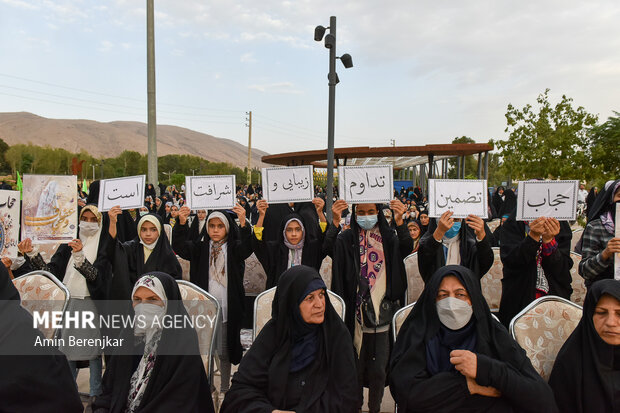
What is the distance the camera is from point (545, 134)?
53.0ft

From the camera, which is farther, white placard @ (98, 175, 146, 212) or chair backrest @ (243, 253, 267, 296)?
chair backrest @ (243, 253, 267, 296)

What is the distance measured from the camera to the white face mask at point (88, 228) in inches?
130

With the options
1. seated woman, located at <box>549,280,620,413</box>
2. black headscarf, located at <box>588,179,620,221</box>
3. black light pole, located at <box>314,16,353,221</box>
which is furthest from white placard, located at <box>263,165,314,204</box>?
black light pole, located at <box>314,16,353,221</box>

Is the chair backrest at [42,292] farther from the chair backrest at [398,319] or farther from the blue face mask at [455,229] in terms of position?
the blue face mask at [455,229]

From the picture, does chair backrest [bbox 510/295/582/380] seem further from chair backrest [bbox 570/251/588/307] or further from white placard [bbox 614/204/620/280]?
chair backrest [bbox 570/251/588/307]

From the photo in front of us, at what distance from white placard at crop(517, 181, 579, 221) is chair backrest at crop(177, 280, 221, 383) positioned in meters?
2.18

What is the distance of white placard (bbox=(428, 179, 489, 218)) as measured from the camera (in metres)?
2.91

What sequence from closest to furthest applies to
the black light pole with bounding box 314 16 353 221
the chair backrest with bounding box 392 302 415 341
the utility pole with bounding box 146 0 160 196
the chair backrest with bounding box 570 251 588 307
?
the chair backrest with bounding box 392 302 415 341 → the chair backrest with bounding box 570 251 588 307 → the black light pole with bounding box 314 16 353 221 → the utility pole with bounding box 146 0 160 196

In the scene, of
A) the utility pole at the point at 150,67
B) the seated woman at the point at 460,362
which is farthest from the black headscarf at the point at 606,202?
the utility pole at the point at 150,67

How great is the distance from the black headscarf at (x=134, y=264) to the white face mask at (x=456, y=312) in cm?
223

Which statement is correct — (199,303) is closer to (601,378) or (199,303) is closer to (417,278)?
(417,278)

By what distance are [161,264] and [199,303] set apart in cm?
76

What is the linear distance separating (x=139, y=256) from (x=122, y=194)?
0.56 meters

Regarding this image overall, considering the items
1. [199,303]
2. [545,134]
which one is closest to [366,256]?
[199,303]
